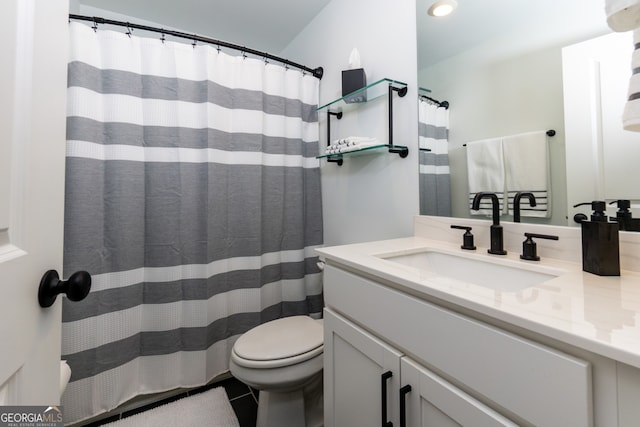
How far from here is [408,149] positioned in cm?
129

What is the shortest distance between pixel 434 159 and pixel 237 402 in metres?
1.63

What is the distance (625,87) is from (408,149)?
27.3 inches

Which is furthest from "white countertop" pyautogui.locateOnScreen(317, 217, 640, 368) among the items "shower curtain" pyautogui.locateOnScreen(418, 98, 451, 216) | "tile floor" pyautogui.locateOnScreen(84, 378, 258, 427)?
"tile floor" pyautogui.locateOnScreen(84, 378, 258, 427)

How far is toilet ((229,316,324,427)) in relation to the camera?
43.0 inches

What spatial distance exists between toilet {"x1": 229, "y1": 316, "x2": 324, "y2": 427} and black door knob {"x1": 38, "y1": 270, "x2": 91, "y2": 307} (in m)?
0.79

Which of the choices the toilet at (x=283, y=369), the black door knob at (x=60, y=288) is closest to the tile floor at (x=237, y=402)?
the toilet at (x=283, y=369)

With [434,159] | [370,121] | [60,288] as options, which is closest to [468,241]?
[434,159]

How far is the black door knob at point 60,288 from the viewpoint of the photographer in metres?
0.45

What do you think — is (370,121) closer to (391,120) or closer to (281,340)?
(391,120)

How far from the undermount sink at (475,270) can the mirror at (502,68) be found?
230 mm

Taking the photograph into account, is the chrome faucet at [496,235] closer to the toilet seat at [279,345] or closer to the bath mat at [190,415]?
the toilet seat at [279,345]

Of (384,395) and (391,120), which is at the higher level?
(391,120)

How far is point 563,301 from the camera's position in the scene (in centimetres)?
51

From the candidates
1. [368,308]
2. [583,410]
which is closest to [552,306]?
[583,410]
